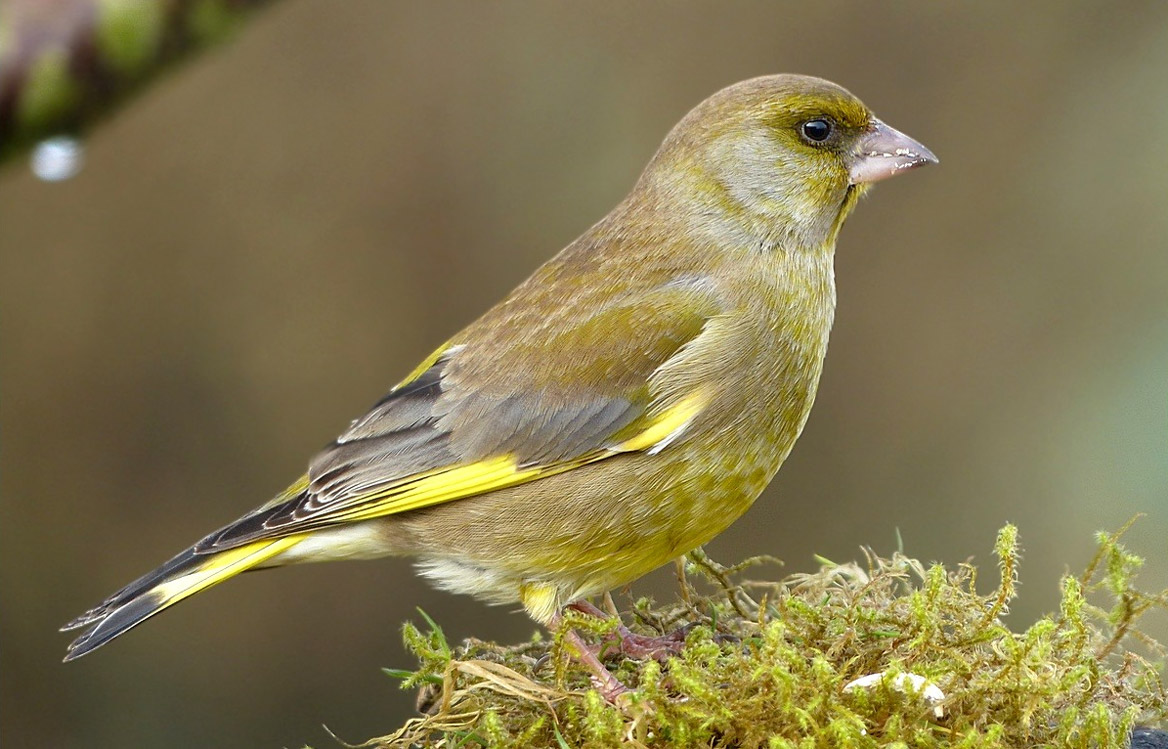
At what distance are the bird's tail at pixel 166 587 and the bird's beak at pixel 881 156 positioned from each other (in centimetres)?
215

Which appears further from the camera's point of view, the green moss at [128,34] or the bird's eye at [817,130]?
the bird's eye at [817,130]

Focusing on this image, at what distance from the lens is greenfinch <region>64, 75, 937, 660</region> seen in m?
3.71

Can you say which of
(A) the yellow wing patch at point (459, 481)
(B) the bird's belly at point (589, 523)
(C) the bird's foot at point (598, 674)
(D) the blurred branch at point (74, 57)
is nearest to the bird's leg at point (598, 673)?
(C) the bird's foot at point (598, 674)

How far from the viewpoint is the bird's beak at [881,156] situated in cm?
422

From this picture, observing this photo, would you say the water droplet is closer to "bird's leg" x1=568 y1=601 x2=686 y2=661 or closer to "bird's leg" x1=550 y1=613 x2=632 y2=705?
"bird's leg" x1=550 y1=613 x2=632 y2=705

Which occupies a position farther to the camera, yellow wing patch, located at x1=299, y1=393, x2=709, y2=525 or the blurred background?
the blurred background

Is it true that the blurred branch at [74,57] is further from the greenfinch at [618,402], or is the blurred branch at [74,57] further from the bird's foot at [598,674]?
the bird's foot at [598,674]

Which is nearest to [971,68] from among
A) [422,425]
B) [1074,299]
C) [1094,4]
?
[1094,4]

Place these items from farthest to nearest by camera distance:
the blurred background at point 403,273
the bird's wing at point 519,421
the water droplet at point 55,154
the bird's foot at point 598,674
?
1. the blurred background at point 403,273
2. the bird's wing at point 519,421
3. the bird's foot at point 598,674
4. the water droplet at point 55,154

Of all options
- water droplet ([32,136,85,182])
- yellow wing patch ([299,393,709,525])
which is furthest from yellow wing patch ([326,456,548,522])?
water droplet ([32,136,85,182])

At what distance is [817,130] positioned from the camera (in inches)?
167

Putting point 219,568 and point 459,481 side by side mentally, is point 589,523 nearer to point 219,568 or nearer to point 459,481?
point 459,481

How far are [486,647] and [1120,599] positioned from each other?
1577 millimetres

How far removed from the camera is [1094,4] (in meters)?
8.26
